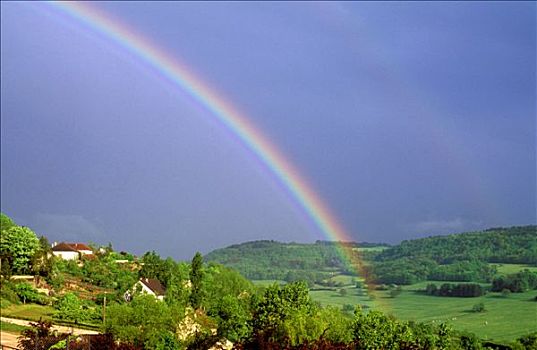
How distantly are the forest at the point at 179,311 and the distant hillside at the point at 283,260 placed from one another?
47461 mm

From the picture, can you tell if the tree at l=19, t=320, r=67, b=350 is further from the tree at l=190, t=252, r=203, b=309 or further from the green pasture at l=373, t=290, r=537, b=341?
the green pasture at l=373, t=290, r=537, b=341

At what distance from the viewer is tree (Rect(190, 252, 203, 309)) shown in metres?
55.4

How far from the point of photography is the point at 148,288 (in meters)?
61.9

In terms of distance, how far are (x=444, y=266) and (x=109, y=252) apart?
47.3m

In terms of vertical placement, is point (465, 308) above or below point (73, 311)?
above

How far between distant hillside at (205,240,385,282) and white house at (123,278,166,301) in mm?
63308

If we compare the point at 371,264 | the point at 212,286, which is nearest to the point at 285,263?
the point at 371,264

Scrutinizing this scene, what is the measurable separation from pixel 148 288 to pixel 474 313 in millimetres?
35442

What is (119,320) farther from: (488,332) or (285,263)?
(285,263)

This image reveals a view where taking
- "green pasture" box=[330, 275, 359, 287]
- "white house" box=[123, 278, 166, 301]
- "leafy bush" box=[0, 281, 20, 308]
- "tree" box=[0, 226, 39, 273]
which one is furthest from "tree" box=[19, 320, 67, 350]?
"green pasture" box=[330, 275, 359, 287]

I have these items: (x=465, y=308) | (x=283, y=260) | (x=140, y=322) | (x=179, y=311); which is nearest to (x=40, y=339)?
(x=140, y=322)

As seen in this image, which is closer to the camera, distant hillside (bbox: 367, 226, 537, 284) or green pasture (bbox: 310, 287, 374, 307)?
green pasture (bbox: 310, 287, 374, 307)

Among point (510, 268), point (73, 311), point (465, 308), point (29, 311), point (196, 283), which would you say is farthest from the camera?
point (510, 268)

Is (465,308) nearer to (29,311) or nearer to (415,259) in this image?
(415,259)
